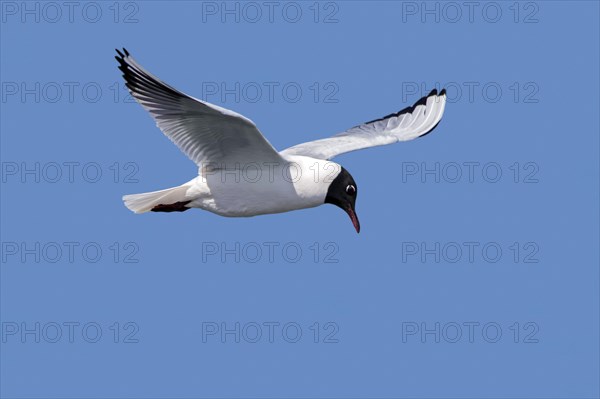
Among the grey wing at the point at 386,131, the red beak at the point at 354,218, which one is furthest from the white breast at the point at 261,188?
the grey wing at the point at 386,131

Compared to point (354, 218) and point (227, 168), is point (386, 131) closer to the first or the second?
point (354, 218)

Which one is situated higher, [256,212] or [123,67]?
[123,67]

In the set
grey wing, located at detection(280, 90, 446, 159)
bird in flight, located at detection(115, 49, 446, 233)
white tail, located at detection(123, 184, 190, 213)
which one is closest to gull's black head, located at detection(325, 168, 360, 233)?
bird in flight, located at detection(115, 49, 446, 233)

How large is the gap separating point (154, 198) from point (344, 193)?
1.45 meters

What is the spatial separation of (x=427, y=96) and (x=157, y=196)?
9.89 feet

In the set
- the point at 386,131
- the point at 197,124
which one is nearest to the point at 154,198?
the point at 197,124

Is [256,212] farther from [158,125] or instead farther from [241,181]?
[158,125]

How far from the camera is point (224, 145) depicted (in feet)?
29.2

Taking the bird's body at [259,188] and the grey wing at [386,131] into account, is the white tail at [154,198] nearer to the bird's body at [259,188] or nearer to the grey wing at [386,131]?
the bird's body at [259,188]

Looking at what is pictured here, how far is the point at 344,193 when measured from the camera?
366 inches

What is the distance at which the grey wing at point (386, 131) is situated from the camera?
9.92m

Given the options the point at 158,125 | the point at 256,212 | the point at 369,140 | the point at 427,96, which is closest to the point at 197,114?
the point at 158,125

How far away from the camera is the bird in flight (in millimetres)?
8594

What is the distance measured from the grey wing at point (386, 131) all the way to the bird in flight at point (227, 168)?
412 millimetres
